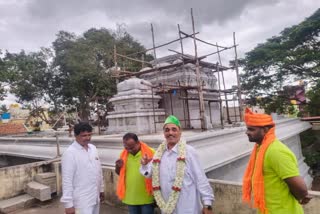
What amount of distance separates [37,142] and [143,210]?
6873mm

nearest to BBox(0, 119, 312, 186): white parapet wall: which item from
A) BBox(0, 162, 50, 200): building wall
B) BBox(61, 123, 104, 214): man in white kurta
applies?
BBox(0, 162, 50, 200): building wall

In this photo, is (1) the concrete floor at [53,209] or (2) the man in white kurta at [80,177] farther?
(1) the concrete floor at [53,209]

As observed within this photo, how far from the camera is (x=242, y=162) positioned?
7.00 meters

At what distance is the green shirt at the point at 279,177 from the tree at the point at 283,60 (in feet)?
46.7

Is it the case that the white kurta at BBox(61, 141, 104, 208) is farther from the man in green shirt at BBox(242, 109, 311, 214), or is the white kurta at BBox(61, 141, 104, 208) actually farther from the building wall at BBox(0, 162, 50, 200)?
the building wall at BBox(0, 162, 50, 200)

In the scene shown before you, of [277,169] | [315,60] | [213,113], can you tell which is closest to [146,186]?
[277,169]

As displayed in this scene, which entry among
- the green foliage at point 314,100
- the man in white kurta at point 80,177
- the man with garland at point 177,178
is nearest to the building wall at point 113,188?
the man with garland at point 177,178

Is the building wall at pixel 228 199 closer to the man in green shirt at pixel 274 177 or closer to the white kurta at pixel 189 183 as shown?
the white kurta at pixel 189 183

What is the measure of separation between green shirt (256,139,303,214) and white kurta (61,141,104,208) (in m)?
1.98

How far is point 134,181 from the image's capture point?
10.2ft

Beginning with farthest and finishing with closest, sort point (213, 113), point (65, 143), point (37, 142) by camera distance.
A: point (213, 113)
point (37, 142)
point (65, 143)

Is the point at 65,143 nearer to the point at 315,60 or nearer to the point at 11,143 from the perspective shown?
the point at 11,143

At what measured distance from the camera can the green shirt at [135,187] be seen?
3.08 metres

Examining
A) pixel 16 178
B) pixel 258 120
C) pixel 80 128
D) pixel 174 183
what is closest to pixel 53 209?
pixel 16 178
